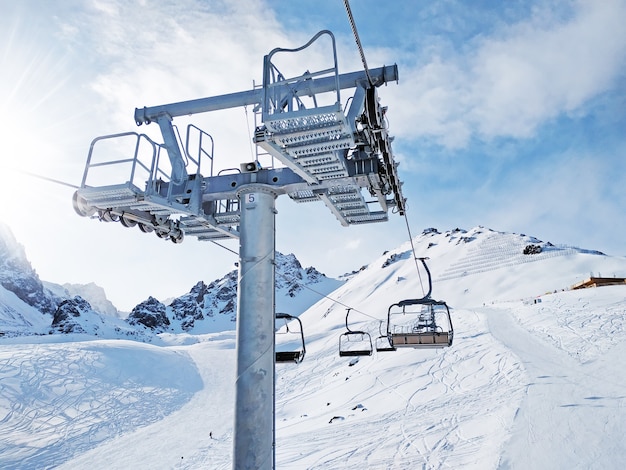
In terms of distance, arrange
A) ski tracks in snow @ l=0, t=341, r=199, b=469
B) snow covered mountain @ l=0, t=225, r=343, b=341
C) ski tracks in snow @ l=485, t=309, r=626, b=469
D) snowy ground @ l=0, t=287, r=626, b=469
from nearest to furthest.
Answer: ski tracks in snow @ l=485, t=309, r=626, b=469, snowy ground @ l=0, t=287, r=626, b=469, ski tracks in snow @ l=0, t=341, r=199, b=469, snow covered mountain @ l=0, t=225, r=343, b=341

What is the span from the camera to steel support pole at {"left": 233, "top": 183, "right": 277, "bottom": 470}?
6320 millimetres

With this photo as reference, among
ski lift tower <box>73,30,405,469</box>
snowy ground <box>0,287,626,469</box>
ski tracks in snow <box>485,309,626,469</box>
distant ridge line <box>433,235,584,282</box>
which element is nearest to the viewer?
ski lift tower <box>73,30,405,469</box>

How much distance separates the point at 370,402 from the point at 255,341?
14.4 metres

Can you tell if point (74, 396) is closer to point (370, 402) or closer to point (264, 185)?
point (370, 402)

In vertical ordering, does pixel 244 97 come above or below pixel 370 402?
above

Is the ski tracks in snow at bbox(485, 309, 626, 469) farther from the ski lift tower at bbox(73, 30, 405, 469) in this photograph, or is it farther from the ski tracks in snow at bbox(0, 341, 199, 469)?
the ski tracks in snow at bbox(0, 341, 199, 469)

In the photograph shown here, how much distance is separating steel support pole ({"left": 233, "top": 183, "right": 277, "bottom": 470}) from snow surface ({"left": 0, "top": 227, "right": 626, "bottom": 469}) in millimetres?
5975

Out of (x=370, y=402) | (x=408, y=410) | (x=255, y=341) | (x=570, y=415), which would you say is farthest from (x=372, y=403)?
(x=255, y=341)

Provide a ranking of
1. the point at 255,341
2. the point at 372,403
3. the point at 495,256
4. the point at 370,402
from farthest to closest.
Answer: the point at 495,256 → the point at 370,402 → the point at 372,403 → the point at 255,341

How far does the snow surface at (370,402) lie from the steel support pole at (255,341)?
5.97m

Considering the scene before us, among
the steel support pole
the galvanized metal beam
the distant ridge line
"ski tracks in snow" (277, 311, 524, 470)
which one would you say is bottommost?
"ski tracks in snow" (277, 311, 524, 470)

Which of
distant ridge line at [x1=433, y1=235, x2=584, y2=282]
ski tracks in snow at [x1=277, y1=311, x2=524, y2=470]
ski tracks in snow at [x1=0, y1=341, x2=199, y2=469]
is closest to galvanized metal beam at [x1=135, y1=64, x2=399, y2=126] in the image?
ski tracks in snow at [x1=277, y1=311, x2=524, y2=470]

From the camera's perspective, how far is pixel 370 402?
1930 centimetres

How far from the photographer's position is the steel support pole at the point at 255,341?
6.32 meters
